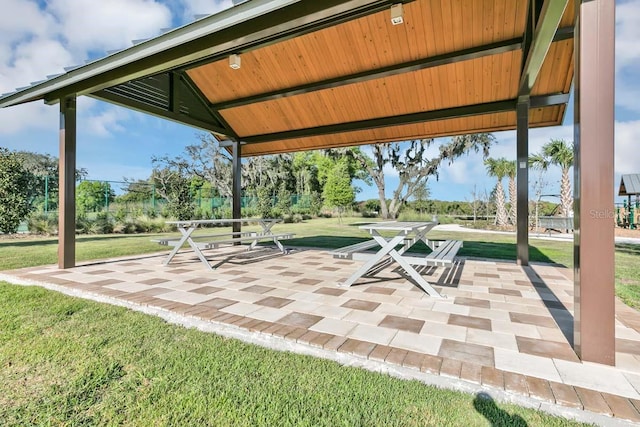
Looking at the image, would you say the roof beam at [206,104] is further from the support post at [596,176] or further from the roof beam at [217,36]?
the support post at [596,176]

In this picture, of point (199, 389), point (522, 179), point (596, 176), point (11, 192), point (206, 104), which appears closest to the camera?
point (199, 389)

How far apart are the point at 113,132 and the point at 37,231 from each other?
1610 inches

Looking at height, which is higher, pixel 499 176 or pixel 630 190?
pixel 499 176

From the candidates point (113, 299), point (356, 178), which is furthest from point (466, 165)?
point (113, 299)

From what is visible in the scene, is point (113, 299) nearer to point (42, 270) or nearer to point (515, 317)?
point (42, 270)

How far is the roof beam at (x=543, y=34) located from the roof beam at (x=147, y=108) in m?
5.70

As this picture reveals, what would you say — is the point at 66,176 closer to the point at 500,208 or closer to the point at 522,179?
the point at 522,179

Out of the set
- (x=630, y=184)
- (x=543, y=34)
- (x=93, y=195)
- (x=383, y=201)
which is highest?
(x=543, y=34)

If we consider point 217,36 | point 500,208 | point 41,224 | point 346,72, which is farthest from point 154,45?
point 500,208

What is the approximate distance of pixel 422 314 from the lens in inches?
113

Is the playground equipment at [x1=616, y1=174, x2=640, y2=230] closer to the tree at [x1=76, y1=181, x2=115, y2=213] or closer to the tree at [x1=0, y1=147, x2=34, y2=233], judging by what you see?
the tree at [x1=76, y1=181, x2=115, y2=213]

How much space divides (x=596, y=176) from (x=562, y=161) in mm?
17988

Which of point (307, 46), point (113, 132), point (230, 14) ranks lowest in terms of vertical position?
point (230, 14)

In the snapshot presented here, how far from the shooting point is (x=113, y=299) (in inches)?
132
